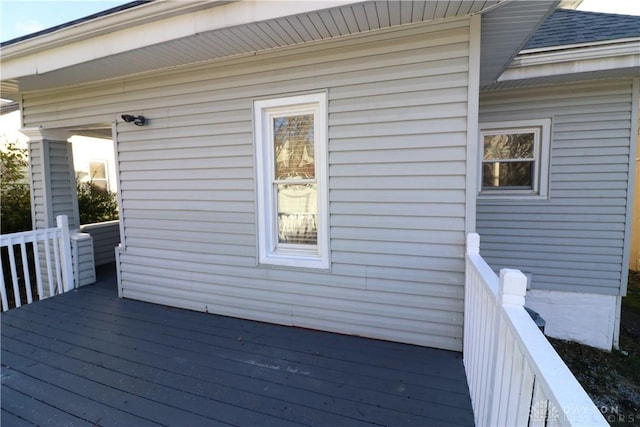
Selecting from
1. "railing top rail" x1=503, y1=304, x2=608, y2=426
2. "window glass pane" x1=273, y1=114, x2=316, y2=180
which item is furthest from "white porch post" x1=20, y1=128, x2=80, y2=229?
"railing top rail" x1=503, y1=304, x2=608, y2=426

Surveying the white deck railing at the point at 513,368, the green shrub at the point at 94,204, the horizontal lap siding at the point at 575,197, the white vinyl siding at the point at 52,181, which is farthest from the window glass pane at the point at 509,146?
the green shrub at the point at 94,204

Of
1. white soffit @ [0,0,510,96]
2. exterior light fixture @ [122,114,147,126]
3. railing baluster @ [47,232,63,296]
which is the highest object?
white soffit @ [0,0,510,96]

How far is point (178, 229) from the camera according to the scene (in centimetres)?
362

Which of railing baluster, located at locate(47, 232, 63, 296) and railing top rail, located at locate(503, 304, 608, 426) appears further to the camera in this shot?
railing baluster, located at locate(47, 232, 63, 296)

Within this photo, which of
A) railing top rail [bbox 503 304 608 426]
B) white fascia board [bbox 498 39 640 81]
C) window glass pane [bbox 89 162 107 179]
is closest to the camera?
railing top rail [bbox 503 304 608 426]

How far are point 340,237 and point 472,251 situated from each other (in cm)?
108

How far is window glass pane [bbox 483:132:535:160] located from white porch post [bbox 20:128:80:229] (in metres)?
5.83

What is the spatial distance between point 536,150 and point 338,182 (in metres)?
3.07

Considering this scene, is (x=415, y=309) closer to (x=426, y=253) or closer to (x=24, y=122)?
(x=426, y=253)

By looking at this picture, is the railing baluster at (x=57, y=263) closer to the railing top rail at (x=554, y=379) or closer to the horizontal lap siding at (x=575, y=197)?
the railing top rail at (x=554, y=379)

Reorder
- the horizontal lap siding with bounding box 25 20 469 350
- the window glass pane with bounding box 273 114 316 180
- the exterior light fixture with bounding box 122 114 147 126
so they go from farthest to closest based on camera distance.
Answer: the exterior light fixture with bounding box 122 114 147 126 < the window glass pane with bounding box 273 114 316 180 < the horizontal lap siding with bounding box 25 20 469 350

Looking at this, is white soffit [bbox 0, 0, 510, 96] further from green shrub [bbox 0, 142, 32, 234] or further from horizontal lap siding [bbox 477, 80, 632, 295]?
green shrub [bbox 0, 142, 32, 234]

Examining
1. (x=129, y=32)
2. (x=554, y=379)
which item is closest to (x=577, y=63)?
(x=554, y=379)

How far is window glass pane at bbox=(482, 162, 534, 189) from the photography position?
4.47 m
